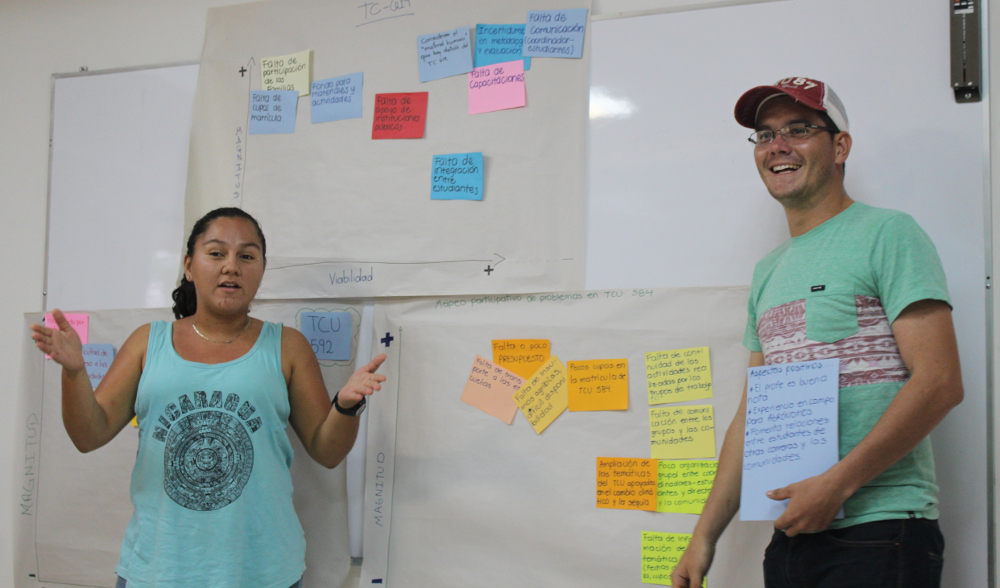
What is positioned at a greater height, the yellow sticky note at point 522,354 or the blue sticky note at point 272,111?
the blue sticky note at point 272,111

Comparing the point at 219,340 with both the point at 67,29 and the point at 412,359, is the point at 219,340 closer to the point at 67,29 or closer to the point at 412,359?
the point at 412,359

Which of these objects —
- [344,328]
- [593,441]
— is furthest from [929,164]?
[344,328]

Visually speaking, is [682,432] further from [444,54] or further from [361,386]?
[444,54]

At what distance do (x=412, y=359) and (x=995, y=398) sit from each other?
1.25m

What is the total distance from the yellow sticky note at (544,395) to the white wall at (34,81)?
139cm

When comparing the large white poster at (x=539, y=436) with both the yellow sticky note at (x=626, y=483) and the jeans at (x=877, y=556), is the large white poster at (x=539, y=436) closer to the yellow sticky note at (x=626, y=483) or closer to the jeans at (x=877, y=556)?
the yellow sticky note at (x=626, y=483)

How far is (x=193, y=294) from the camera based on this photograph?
1.68m

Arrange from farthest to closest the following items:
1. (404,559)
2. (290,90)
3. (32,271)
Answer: (32,271)
(290,90)
(404,559)

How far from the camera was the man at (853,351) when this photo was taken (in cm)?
98

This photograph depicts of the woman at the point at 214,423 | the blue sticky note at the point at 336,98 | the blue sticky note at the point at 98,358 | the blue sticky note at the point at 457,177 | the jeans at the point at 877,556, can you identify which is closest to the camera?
the jeans at the point at 877,556

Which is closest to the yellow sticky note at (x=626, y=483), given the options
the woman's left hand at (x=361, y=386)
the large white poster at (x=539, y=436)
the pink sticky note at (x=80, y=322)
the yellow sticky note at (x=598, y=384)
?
the large white poster at (x=539, y=436)

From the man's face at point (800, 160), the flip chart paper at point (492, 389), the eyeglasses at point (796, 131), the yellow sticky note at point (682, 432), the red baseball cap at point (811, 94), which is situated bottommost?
the yellow sticky note at point (682, 432)

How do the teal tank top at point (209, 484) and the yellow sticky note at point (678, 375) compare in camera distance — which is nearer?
the teal tank top at point (209, 484)

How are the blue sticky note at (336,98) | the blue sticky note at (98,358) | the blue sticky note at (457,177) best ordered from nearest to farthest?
the blue sticky note at (457,177) < the blue sticky note at (336,98) < the blue sticky note at (98,358)
